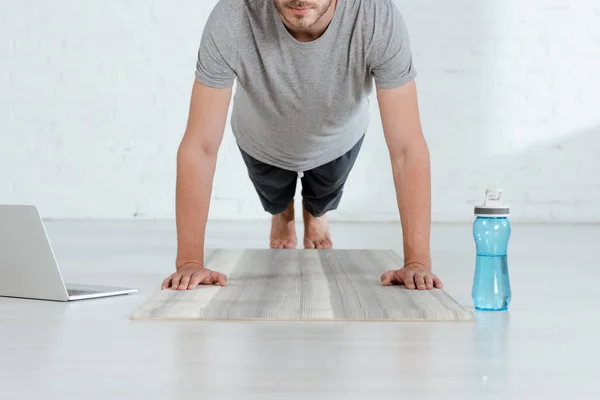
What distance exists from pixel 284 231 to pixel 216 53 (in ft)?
3.91

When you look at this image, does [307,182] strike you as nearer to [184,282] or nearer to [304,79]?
[304,79]

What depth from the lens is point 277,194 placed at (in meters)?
2.69

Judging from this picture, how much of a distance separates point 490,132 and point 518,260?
2000 mm

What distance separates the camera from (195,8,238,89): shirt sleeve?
1812 mm

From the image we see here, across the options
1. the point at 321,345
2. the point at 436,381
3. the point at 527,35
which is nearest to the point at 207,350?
the point at 321,345

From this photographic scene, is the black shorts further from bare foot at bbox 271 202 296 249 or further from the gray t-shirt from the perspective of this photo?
the gray t-shirt

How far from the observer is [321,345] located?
1.31 m

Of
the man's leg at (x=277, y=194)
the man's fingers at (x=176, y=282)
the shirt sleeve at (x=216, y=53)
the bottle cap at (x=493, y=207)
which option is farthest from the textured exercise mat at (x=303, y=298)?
the shirt sleeve at (x=216, y=53)

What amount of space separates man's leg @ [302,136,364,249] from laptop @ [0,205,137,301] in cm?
85

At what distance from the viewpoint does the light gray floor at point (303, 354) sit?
106 centimetres

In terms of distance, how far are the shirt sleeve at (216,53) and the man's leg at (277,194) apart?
0.68m

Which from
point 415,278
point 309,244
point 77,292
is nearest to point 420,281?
point 415,278

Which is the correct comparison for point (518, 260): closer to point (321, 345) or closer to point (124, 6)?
point (321, 345)

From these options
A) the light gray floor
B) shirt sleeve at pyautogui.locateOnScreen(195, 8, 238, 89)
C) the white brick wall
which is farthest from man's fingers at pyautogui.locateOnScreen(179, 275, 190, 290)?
the white brick wall
